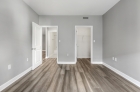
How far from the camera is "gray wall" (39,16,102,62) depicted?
14.8ft

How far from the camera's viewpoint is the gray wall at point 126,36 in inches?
88.8

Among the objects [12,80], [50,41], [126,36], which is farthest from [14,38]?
[50,41]

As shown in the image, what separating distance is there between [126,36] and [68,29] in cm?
278

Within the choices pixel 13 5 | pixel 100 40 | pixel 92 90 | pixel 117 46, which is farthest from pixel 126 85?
pixel 13 5

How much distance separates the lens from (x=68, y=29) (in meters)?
4.52

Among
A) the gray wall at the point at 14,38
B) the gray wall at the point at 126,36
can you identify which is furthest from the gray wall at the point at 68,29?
the gray wall at the point at 14,38

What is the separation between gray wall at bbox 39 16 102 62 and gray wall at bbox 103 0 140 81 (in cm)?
94

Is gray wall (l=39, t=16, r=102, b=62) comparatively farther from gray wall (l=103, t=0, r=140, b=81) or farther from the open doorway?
the open doorway

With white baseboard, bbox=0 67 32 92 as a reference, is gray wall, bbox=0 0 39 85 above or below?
above

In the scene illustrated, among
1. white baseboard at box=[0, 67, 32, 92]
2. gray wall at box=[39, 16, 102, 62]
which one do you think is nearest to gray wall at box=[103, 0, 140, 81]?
gray wall at box=[39, 16, 102, 62]

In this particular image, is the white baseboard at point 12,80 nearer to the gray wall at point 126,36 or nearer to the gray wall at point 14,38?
the gray wall at point 14,38

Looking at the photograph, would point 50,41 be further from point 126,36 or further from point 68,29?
point 126,36

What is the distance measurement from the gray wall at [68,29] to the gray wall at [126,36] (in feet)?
3.09

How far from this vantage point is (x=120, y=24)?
297 cm
